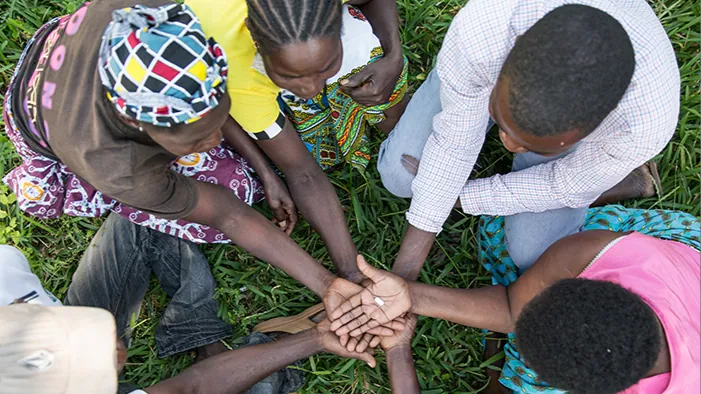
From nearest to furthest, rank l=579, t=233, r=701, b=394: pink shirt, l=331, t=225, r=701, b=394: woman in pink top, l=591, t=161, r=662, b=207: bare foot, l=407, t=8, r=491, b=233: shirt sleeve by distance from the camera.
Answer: l=331, t=225, r=701, b=394: woman in pink top < l=579, t=233, r=701, b=394: pink shirt < l=407, t=8, r=491, b=233: shirt sleeve < l=591, t=161, r=662, b=207: bare foot

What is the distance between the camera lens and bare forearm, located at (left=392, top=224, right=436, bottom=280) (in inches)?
92.0

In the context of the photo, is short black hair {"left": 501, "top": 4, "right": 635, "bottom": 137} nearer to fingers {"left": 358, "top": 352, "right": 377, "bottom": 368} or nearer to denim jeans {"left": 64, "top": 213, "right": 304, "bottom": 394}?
fingers {"left": 358, "top": 352, "right": 377, "bottom": 368}

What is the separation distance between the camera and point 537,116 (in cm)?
145

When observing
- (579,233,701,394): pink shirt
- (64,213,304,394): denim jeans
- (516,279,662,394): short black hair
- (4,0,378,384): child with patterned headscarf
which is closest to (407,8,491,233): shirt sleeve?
(4,0,378,384): child with patterned headscarf

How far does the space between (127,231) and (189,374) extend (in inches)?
25.7

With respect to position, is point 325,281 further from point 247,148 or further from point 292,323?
point 247,148

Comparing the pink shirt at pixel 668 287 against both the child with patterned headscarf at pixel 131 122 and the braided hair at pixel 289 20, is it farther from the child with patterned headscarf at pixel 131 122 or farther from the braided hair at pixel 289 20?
the braided hair at pixel 289 20

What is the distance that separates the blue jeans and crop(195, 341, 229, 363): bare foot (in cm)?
105

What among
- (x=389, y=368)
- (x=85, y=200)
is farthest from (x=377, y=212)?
(x=85, y=200)

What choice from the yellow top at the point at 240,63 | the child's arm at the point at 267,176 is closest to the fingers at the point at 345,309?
the child's arm at the point at 267,176

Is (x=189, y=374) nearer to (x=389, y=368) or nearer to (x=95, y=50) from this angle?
(x=389, y=368)

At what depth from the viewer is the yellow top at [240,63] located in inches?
71.1

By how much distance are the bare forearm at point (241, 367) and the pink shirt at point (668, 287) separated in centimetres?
113

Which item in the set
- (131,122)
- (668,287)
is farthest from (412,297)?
(131,122)
